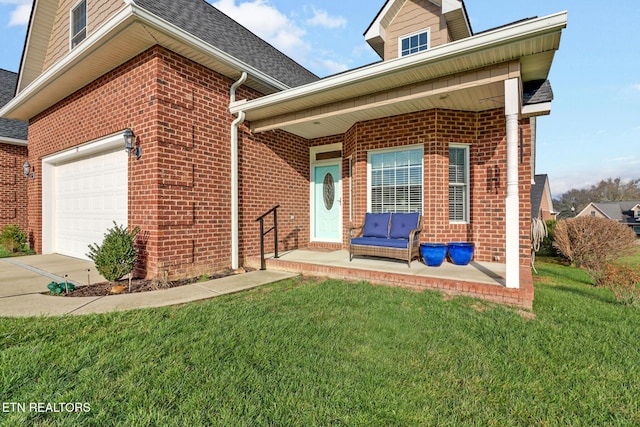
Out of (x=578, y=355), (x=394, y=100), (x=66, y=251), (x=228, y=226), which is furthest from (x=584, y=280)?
(x=66, y=251)

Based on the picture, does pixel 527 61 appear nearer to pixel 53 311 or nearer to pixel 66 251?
pixel 53 311

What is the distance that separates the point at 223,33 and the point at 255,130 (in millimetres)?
2074

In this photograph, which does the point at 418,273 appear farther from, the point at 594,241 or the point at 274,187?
the point at 594,241

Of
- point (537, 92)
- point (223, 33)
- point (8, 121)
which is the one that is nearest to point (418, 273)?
point (537, 92)

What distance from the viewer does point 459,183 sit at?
233 inches

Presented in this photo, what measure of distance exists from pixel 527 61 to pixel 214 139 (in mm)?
4891

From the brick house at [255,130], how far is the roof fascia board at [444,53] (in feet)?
0.07

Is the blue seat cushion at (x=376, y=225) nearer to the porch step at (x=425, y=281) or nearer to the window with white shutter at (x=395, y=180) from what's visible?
the window with white shutter at (x=395, y=180)

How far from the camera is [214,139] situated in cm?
534

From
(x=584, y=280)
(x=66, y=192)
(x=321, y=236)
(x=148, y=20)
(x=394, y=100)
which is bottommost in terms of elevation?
(x=584, y=280)

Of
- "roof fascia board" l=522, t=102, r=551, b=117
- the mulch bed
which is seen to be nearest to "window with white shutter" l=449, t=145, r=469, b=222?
"roof fascia board" l=522, t=102, r=551, b=117

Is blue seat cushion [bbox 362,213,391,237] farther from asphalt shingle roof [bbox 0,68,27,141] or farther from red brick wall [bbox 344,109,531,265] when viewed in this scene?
asphalt shingle roof [bbox 0,68,27,141]

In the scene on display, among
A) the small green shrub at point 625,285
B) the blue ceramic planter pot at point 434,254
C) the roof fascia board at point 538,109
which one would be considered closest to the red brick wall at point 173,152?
the blue ceramic planter pot at point 434,254

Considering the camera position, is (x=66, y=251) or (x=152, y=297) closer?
(x=152, y=297)
